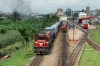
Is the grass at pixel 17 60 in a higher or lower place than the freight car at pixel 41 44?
lower

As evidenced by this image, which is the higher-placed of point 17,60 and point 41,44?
point 41,44

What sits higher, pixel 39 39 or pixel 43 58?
pixel 39 39

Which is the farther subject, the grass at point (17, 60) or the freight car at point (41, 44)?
the freight car at point (41, 44)

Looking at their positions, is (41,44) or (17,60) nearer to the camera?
(17,60)

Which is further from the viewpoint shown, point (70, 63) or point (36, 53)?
point (36, 53)

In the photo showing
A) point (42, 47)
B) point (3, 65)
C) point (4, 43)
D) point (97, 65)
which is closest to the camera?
point (97, 65)

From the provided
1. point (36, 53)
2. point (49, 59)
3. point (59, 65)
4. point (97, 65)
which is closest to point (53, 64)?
point (59, 65)

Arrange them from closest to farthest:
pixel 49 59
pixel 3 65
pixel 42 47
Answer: pixel 3 65, pixel 49 59, pixel 42 47

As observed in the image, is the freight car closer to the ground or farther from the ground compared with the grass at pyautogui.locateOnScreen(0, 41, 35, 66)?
farther from the ground

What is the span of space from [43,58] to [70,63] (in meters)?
6.57

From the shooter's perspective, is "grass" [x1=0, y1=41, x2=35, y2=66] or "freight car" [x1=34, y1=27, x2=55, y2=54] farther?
"freight car" [x1=34, y1=27, x2=55, y2=54]

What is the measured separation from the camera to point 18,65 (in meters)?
33.1

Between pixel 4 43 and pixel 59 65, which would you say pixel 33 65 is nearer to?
pixel 59 65

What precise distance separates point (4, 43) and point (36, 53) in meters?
21.8
